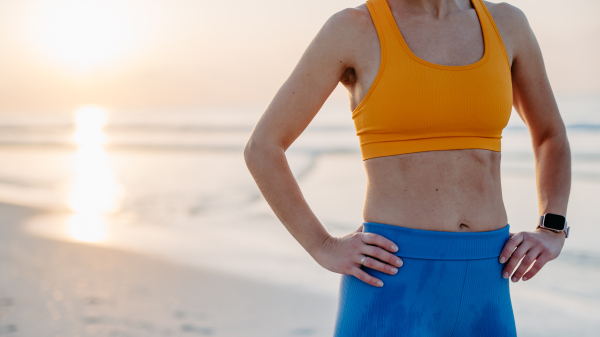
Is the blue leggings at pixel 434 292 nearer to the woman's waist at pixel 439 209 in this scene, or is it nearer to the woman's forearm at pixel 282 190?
the woman's waist at pixel 439 209

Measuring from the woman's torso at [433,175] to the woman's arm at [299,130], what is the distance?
66mm

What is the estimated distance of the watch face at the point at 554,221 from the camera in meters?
1.68

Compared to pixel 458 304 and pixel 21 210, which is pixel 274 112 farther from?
pixel 21 210

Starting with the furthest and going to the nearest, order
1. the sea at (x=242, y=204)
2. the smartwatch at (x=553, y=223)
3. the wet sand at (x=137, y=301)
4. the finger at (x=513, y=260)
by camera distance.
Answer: the sea at (x=242, y=204), the wet sand at (x=137, y=301), the smartwatch at (x=553, y=223), the finger at (x=513, y=260)

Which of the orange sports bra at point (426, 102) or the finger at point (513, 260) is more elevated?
the orange sports bra at point (426, 102)

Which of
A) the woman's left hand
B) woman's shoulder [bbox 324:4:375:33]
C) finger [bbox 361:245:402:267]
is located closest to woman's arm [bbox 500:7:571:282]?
the woman's left hand

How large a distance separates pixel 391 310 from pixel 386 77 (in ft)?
2.11

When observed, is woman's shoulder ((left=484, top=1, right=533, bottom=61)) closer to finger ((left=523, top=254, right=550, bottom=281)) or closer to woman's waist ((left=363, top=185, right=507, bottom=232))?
woman's waist ((left=363, top=185, right=507, bottom=232))

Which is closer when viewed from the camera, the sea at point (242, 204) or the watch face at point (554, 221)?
the watch face at point (554, 221)

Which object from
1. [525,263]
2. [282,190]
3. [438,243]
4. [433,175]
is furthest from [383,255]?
[525,263]

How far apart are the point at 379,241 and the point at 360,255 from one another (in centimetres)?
8

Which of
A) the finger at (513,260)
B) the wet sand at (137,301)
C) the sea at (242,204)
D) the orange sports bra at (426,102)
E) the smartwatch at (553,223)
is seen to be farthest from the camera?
the sea at (242,204)

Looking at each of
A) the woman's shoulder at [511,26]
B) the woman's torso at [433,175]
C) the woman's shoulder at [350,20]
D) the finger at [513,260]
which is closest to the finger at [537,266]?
the finger at [513,260]

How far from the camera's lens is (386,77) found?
1.40 metres
